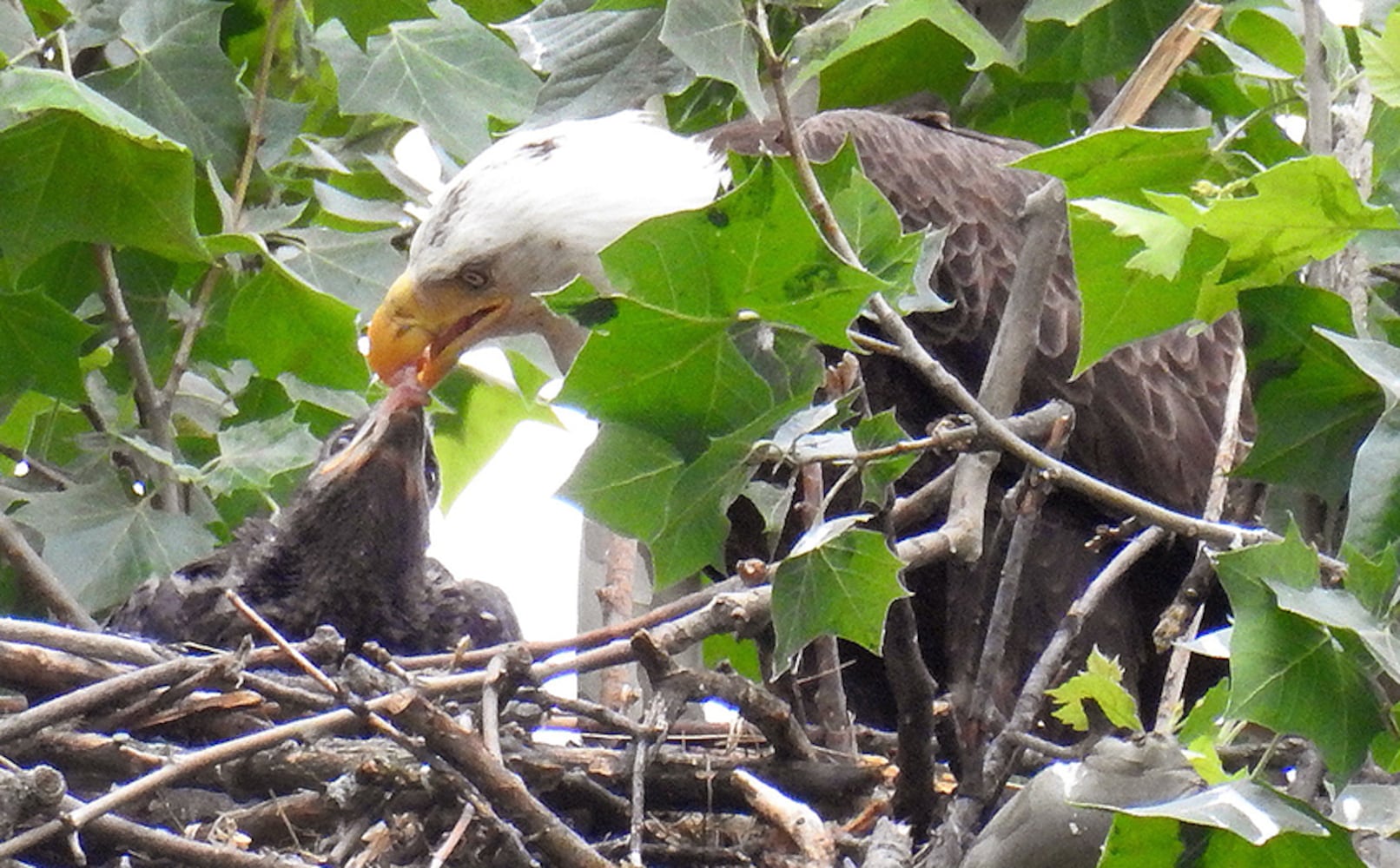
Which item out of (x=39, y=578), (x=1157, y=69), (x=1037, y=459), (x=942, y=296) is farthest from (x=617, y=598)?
(x=1037, y=459)

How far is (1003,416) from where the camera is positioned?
246cm

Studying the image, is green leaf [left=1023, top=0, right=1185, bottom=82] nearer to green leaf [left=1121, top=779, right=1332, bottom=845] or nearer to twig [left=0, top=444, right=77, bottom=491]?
twig [left=0, top=444, right=77, bottom=491]

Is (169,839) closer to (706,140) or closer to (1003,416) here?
(1003,416)

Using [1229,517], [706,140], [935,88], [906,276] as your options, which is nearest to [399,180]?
[706,140]

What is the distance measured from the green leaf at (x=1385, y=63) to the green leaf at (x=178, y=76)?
6.73 feet

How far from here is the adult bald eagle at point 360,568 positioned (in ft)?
10.5

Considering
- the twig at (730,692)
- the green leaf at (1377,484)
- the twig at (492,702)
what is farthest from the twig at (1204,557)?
the twig at (492,702)

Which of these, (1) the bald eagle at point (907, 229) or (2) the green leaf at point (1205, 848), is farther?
(1) the bald eagle at point (907, 229)

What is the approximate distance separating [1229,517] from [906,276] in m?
0.81

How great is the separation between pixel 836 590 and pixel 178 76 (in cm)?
178

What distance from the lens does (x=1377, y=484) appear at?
157cm

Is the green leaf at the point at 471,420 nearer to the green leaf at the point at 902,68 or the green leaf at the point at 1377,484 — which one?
the green leaf at the point at 902,68

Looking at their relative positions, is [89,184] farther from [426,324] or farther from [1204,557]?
[1204,557]

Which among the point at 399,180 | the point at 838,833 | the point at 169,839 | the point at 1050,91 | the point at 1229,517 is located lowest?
the point at 838,833
